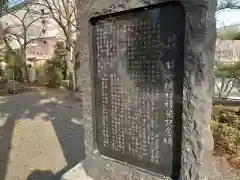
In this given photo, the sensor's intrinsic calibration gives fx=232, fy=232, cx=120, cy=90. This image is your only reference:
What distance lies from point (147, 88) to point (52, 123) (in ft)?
15.5

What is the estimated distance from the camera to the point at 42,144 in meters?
4.77

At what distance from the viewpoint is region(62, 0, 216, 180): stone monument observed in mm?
1841

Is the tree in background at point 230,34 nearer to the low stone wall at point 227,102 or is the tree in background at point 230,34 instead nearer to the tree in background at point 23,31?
the low stone wall at point 227,102

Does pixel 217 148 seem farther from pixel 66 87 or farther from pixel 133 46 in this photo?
pixel 66 87

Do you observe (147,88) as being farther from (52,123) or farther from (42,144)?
(52,123)

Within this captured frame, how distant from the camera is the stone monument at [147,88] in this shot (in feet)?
6.04

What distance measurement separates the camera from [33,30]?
834 inches

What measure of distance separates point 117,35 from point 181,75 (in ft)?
2.54

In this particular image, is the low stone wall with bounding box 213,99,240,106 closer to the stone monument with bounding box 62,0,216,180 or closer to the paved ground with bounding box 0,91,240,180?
the paved ground with bounding box 0,91,240,180

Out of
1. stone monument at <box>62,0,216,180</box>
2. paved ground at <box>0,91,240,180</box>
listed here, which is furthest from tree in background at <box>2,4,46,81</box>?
stone monument at <box>62,0,216,180</box>

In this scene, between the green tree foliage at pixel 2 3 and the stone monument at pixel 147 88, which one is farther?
the green tree foliage at pixel 2 3

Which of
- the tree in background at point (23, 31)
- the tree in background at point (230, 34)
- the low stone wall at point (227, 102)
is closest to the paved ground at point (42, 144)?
the tree in background at point (230, 34)

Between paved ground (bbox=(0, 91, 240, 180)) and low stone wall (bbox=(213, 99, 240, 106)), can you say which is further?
low stone wall (bbox=(213, 99, 240, 106))

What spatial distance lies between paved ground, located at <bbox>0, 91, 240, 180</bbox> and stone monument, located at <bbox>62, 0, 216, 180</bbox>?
134 cm
